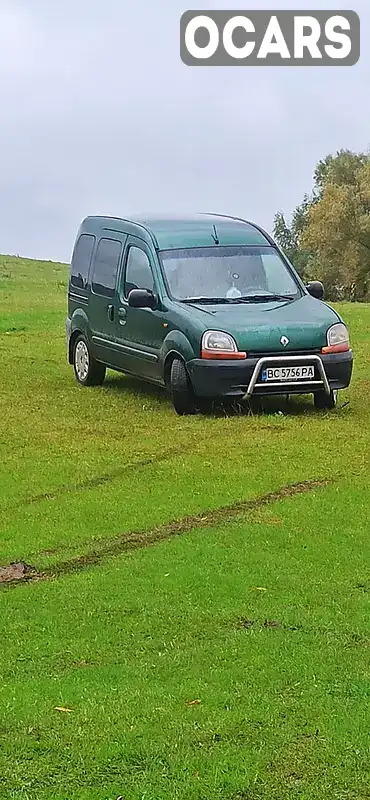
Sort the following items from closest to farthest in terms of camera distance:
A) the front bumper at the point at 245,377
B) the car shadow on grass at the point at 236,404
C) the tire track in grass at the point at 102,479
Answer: the tire track in grass at the point at 102,479 < the front bumper at the point at 245,377 < the car shadow on grass at the point at 236,404

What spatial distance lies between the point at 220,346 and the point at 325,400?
1.42 m

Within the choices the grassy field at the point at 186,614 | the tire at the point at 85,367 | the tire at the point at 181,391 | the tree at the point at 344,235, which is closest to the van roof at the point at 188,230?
the tire at the point at 85,367

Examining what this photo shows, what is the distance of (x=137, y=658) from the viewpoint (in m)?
5.25

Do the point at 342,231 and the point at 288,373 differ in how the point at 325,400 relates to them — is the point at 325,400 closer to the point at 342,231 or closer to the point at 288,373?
the point at 288,373

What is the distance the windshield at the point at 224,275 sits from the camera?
12805mm

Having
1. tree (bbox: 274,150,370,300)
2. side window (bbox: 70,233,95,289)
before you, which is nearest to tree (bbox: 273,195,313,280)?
tree (bbox: 274,150,370,300)

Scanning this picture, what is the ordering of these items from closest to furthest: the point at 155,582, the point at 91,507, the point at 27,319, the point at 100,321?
1. the point at 155,582
2. the point at 91,507
3. the point at 100,321
4. the point at 27,319

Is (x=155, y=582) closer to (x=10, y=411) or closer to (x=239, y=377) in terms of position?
(x=239, y=377)

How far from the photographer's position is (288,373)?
38.9 feet

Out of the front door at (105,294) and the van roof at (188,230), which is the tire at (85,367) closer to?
the front door at (105,294)

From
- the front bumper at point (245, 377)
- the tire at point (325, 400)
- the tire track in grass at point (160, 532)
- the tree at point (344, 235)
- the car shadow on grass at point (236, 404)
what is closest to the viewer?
the tire track in grass at point (160, 532)

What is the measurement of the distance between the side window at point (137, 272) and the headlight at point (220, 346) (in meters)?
1.41

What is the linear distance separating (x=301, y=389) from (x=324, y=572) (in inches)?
220

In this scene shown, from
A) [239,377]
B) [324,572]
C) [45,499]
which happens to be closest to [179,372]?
[239,377]
